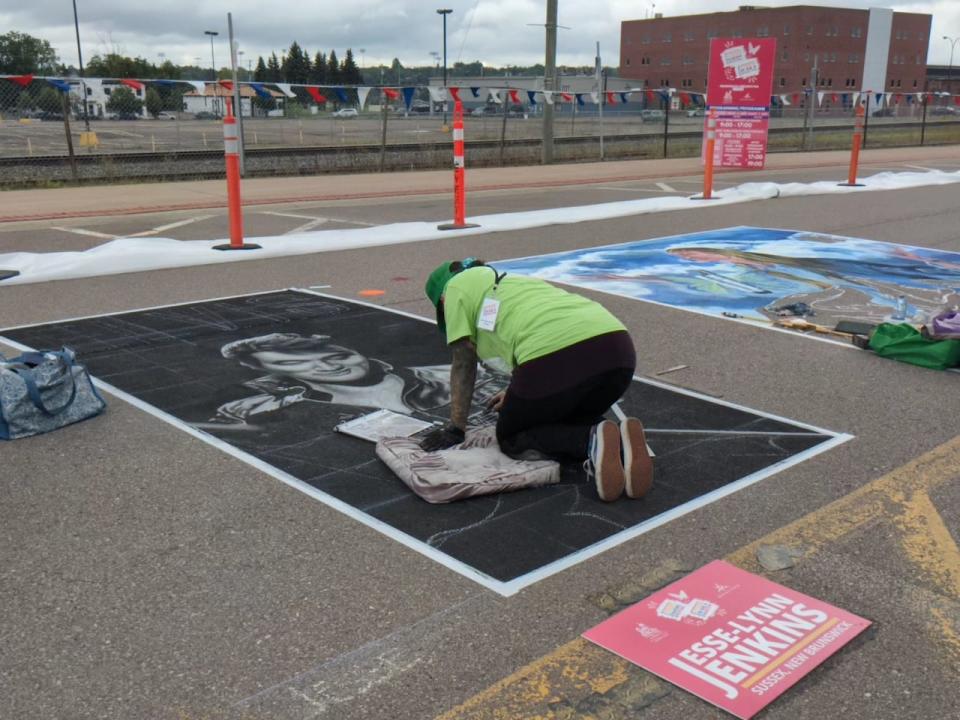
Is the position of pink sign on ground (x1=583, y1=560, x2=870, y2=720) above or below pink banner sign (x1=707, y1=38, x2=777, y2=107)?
below

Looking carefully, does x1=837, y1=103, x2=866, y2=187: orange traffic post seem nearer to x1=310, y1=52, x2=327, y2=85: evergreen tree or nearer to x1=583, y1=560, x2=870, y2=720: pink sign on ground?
x1=583, y1=560, x2=870, y2=720: pink sign on ground

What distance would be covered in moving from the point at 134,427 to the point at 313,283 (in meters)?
4.25

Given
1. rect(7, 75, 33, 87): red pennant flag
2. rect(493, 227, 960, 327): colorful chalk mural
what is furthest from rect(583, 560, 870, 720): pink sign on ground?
rect(7, 75, 33, 87): red pennant flag

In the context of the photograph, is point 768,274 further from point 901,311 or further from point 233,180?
point 233,180

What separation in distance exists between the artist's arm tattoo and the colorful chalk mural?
4.21 metres

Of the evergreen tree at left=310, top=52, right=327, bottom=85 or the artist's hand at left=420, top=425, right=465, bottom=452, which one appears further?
the evergreen tree at left=310, top=52, right=327, bottom=85

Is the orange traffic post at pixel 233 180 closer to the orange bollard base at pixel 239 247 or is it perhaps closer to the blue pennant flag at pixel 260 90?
the orange bollard base at pixel 239 247

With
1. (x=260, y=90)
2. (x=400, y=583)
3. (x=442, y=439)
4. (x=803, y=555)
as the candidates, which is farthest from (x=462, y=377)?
(x=260, y=90)

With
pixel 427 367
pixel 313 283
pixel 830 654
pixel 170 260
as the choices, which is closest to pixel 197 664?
pixel 830 654

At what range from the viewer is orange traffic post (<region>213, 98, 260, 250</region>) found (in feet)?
34.0

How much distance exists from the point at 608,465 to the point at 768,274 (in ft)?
21.0

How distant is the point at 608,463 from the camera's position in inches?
160

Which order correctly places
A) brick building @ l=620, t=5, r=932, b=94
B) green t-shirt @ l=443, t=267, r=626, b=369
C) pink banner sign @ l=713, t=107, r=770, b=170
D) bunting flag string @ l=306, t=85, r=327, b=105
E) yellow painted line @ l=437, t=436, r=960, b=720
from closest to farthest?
yellow painted line @ l=437, t=436, r=960, b=720, green t-shirt @ l=443, t=267, r=626, b=369, bunting flag string @ l=306, t=85, r=327, b=105, pink banner sign @ l=713, t=107, r=770, b=170, brick building @ l=620, t=5, r=932, b=94

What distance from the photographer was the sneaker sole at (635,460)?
4.11 meters
